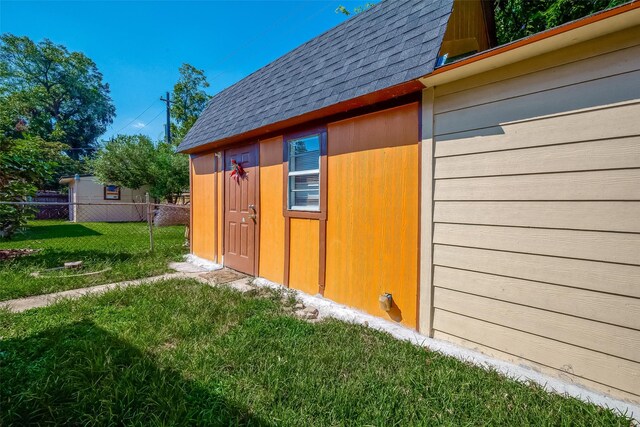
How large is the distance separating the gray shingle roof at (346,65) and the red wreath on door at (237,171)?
0.49 meters

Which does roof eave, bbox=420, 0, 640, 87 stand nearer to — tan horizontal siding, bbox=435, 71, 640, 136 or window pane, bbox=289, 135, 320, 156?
tan horizontal siding, bbox=435, 71, 640, 136

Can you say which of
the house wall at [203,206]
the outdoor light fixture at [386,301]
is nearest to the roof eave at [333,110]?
Result: the house wall at [203,206]

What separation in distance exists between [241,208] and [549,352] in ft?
13.9

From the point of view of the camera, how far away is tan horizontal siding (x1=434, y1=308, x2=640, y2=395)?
67.1 inches

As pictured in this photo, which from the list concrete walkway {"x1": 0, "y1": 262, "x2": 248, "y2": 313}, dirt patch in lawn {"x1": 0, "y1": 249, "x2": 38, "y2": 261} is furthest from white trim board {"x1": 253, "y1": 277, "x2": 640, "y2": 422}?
dirt patch in lawn {"x1": 0, "y1": 249, "x2": 38, "y2": 261}

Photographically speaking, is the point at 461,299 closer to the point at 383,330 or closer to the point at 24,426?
the point at 383,330

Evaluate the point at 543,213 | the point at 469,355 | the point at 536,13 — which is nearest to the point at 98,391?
the point at 469,355

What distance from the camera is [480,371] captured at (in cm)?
197

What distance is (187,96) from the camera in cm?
2153

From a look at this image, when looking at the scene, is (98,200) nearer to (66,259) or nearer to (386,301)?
(66,259)

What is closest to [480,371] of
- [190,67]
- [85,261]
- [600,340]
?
[600,340]

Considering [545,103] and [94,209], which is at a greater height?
[545,103]

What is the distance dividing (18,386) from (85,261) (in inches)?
170

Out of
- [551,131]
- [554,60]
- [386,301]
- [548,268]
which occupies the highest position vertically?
[554,60]
